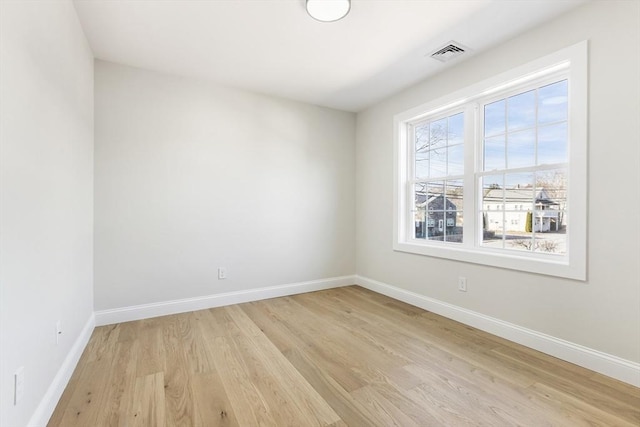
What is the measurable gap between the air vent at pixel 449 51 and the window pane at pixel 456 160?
0.86 m

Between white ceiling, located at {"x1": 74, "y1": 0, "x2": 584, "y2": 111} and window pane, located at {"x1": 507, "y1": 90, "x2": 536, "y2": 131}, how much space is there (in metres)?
0.51

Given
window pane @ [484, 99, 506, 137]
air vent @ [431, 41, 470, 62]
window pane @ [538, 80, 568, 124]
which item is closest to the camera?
window pane @ [538, 80, 568, 124]

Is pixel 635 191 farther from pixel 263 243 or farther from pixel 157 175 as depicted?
pixel 157 175

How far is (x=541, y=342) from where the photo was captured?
2.24 metres

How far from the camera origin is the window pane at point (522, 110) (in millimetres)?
2463

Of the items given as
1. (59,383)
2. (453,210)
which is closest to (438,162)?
(453,210)

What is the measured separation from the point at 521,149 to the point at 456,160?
2.08 ft

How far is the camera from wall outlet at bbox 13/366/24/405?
3.96 feet

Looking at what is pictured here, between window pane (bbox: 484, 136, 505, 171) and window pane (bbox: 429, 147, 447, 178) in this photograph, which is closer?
window pane (bbox: 484, 136, 505, 171)

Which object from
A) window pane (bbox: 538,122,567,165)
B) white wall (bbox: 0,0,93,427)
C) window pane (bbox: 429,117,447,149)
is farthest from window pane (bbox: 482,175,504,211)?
white wall (bbox: 0,0,93,427)

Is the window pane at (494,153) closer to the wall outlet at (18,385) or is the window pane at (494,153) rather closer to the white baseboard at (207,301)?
the white baseboard at (207,301)

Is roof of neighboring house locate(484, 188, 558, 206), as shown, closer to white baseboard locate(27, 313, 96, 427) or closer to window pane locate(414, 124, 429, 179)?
window pane locate(414, 124, 429, 179)

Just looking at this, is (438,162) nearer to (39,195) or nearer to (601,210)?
(601,210)

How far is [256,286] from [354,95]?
269 centimetres
